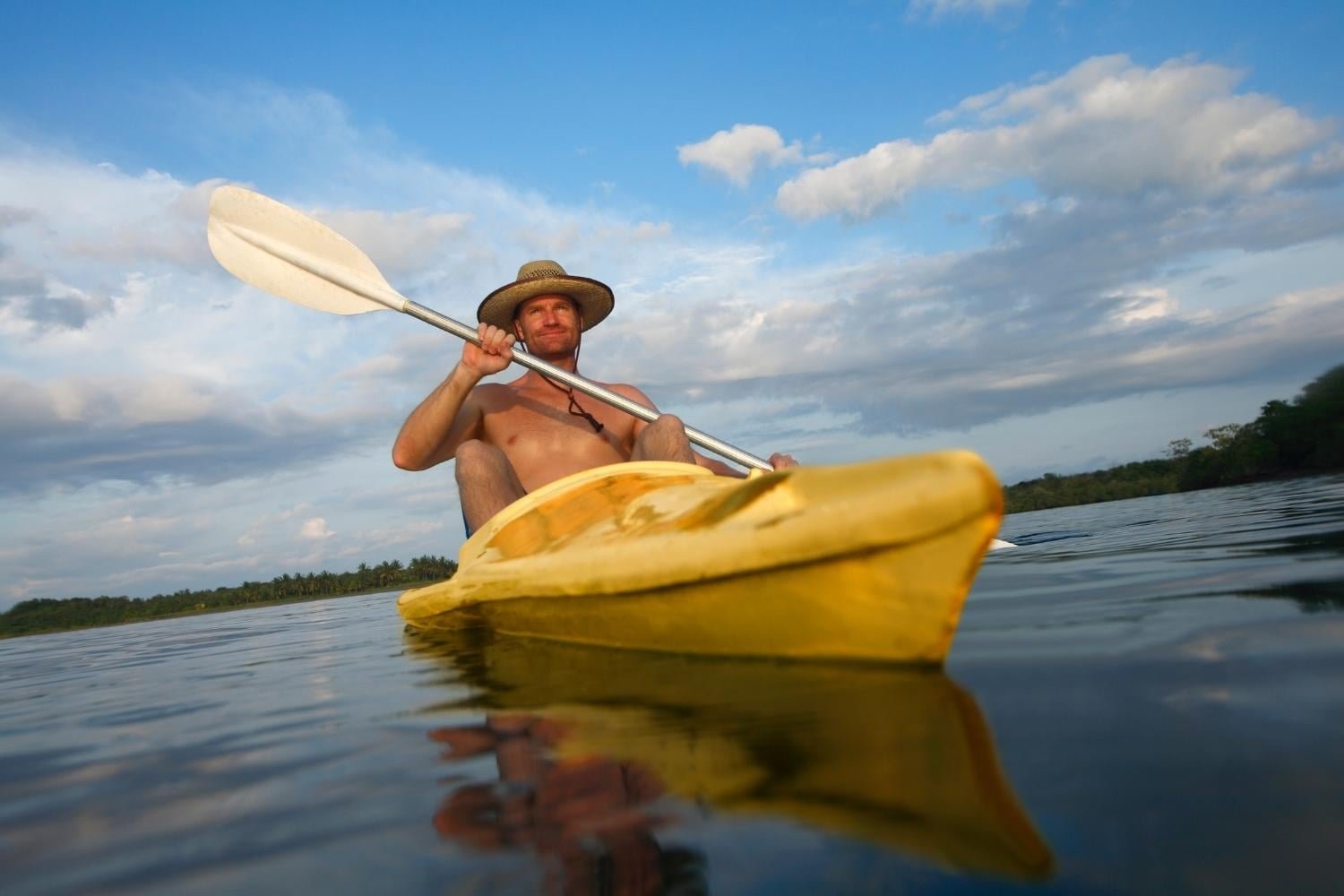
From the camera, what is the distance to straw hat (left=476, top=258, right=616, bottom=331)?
3955 mm

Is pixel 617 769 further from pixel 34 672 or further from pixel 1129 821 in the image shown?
pixel 34 672

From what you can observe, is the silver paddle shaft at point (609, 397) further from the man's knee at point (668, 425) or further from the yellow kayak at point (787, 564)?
the yellow kayak at point (787, 564)

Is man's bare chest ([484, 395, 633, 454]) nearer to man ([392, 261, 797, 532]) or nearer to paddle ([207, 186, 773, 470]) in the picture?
man ([392, 261, 797, 532])

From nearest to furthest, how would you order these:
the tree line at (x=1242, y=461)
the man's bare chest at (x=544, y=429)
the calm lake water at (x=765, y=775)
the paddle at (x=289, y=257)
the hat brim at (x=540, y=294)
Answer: the calm lake water at (x=765, y=775)
the man's bare chest at (x=544, y=429)
the hat brim at (x=540, y=294)
the paddle at (x=289, y=257)
the tree line at (x=1242, y=461)

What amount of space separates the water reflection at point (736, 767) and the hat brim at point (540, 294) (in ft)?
9.19

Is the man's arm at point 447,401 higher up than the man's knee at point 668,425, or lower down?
higher up

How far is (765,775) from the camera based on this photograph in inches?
32.9

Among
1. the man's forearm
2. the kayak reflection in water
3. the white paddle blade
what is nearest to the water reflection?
the kayak reflection in water

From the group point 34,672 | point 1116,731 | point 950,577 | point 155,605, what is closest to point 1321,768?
point 1116,731

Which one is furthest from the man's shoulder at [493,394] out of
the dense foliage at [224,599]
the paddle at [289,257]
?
the dense foliage at [224,599]

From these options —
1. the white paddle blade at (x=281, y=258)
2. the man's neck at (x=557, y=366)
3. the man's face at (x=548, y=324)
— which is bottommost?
the man's neck at (x=557, y=366)

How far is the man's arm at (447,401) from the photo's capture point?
10.6 ft

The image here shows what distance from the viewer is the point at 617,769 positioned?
0.91 metres

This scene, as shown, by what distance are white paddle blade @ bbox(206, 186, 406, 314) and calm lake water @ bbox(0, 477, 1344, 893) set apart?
296 cm
